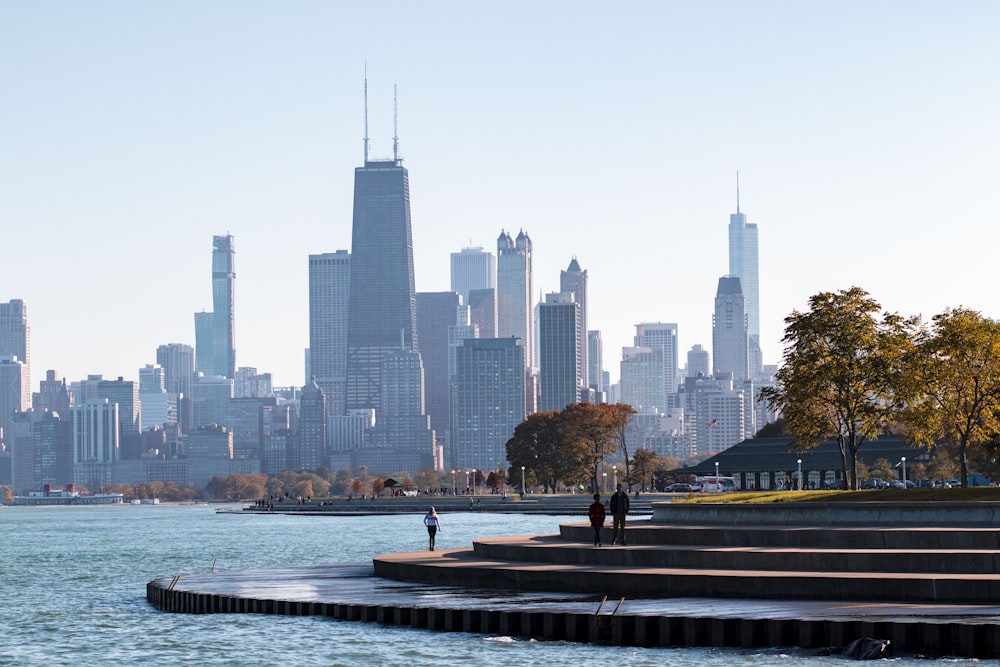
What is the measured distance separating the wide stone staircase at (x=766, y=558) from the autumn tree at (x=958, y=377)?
21.0 meters

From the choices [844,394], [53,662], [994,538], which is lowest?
[53,662]

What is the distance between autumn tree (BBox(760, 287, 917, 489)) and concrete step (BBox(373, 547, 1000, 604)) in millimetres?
33095

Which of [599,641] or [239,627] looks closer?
[599,641]

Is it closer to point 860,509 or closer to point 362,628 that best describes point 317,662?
point 362,628

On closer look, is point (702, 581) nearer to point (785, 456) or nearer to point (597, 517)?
point (597, 517)

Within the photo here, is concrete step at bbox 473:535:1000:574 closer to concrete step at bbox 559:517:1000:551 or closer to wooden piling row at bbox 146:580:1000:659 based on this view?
concrete step at bbox 559:517:1000:551

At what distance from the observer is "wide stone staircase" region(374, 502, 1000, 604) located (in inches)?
1687

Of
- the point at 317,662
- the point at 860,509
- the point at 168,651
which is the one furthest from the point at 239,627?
the point at 860,509

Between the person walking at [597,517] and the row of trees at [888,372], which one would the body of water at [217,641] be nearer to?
the person walking at [597,517]

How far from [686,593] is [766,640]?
22.8 ft

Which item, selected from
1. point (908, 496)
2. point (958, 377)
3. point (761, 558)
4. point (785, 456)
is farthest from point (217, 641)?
point (785, 456)

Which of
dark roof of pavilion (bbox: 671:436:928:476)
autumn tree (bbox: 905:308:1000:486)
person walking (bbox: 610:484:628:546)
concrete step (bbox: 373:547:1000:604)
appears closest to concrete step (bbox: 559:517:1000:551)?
person walking (bbox: 610:484:628:546)

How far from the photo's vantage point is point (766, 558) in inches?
1842

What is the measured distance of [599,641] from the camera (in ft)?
135
